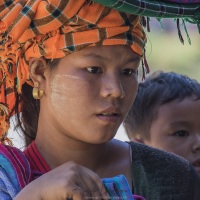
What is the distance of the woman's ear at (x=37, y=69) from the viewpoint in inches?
116

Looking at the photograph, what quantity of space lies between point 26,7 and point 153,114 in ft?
4.72

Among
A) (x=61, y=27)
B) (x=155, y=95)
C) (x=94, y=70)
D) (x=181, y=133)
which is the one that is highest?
(x=61, y=27)

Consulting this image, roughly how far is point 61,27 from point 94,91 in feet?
0.95

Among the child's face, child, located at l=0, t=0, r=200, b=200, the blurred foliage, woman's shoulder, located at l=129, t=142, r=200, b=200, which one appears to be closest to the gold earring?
child, located at l=0, t=0, r=200, b=200

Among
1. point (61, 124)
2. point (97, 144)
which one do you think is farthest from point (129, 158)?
point (61, 124)

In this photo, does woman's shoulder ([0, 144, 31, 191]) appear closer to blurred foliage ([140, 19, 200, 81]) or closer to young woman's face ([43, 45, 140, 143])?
young woman's face ([43, 45, 140, 143])

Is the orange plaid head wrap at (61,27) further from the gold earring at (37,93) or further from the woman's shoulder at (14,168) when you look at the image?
the woman's shoulder at (14,168)

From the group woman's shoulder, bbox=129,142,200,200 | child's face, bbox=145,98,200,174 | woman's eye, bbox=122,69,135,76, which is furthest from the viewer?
child's face, bbox=145,98,200,174

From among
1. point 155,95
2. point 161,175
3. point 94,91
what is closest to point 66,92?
point 94,91

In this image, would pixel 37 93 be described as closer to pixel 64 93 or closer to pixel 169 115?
pixel 64 93

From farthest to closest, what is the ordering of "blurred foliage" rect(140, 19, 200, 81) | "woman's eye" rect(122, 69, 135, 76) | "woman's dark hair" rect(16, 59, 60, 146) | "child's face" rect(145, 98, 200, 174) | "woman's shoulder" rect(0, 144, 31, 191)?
"blurred foliage" rect(140, 19, 200, 81) → "child's face" rect(145, 98, 200, 174) → "woman's dark hair" rect(16, 59, 60, 146) → "woman's eye" rect(122, 69, 135, 76) → "woman's shoulder" rect(0, 144, 31, 191)

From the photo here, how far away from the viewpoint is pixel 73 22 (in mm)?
2852

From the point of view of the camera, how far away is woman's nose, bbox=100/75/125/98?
2779mm

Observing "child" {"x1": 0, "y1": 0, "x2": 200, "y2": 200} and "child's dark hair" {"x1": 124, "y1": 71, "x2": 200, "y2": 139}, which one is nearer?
"child" {"x1": 0, "y1": 0, "x2": 200, "y2": 200}
